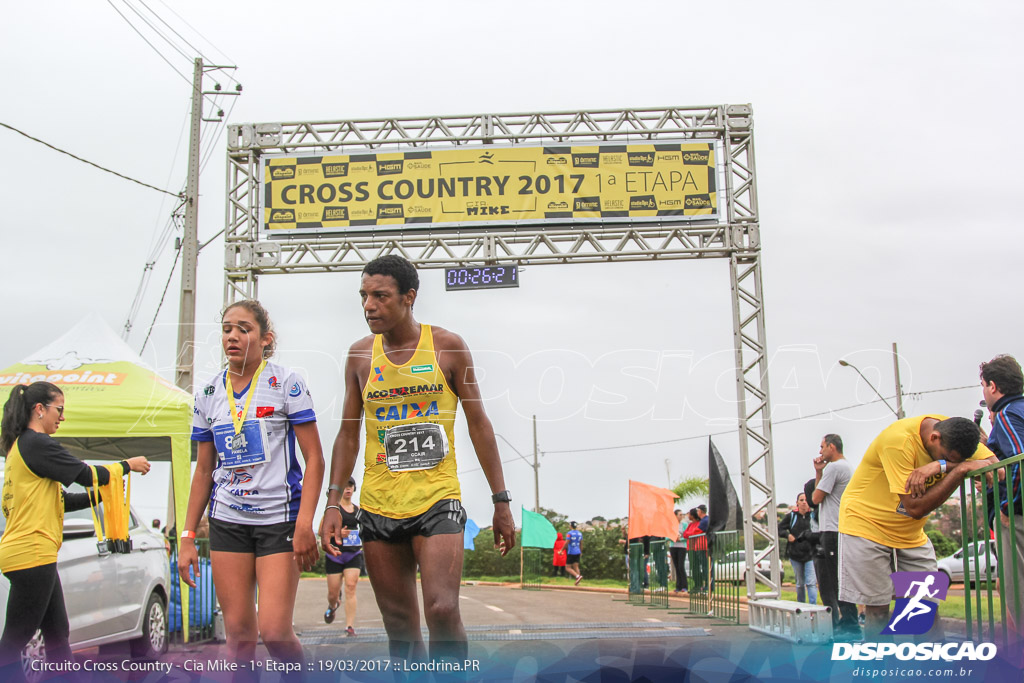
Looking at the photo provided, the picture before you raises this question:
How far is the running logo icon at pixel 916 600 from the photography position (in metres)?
5.30

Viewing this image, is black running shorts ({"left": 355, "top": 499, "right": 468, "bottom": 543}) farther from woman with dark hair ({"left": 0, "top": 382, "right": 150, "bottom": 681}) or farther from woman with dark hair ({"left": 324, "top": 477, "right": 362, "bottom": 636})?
woman with dark hair ({"left": 324, "top": 477, "right": 362, "bottom": 636})

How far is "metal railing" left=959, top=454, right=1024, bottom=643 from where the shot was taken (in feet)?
15.3

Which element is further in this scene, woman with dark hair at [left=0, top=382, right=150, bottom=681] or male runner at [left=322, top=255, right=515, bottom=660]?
woman with dark hair at [left=0, top=382, right=150, bottom=681]

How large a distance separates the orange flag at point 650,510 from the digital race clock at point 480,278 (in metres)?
5.20

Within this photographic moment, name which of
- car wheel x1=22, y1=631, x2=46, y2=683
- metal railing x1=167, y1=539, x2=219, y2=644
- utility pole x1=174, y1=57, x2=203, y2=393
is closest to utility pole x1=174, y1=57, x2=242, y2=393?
utility pole x1=174, y1=57, x2=203, y2=393

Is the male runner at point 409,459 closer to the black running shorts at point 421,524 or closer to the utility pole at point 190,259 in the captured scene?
the black running shorts at point 421,524

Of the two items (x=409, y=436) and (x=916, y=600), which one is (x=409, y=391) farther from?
(x=916, y=600)

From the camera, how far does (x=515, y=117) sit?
1458 cm

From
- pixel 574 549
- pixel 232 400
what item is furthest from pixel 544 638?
pixel 574 549

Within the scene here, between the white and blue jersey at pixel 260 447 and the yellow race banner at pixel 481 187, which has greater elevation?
the yellow race banner at pixel 481 187

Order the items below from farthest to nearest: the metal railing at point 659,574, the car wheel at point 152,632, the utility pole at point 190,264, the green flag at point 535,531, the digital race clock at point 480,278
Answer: the green flag at point 535,531 < the utility pole at point 190,264 < the metal railing at point 659,574 < the digital race clock at point 480,278 < the car wheel at point 152,632

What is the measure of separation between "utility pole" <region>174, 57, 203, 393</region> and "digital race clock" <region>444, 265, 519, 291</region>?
18.9 ft

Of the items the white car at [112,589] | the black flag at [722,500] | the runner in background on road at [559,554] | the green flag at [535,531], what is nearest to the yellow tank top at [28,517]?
the white car at [112,589]

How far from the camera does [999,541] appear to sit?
491 centimetres
